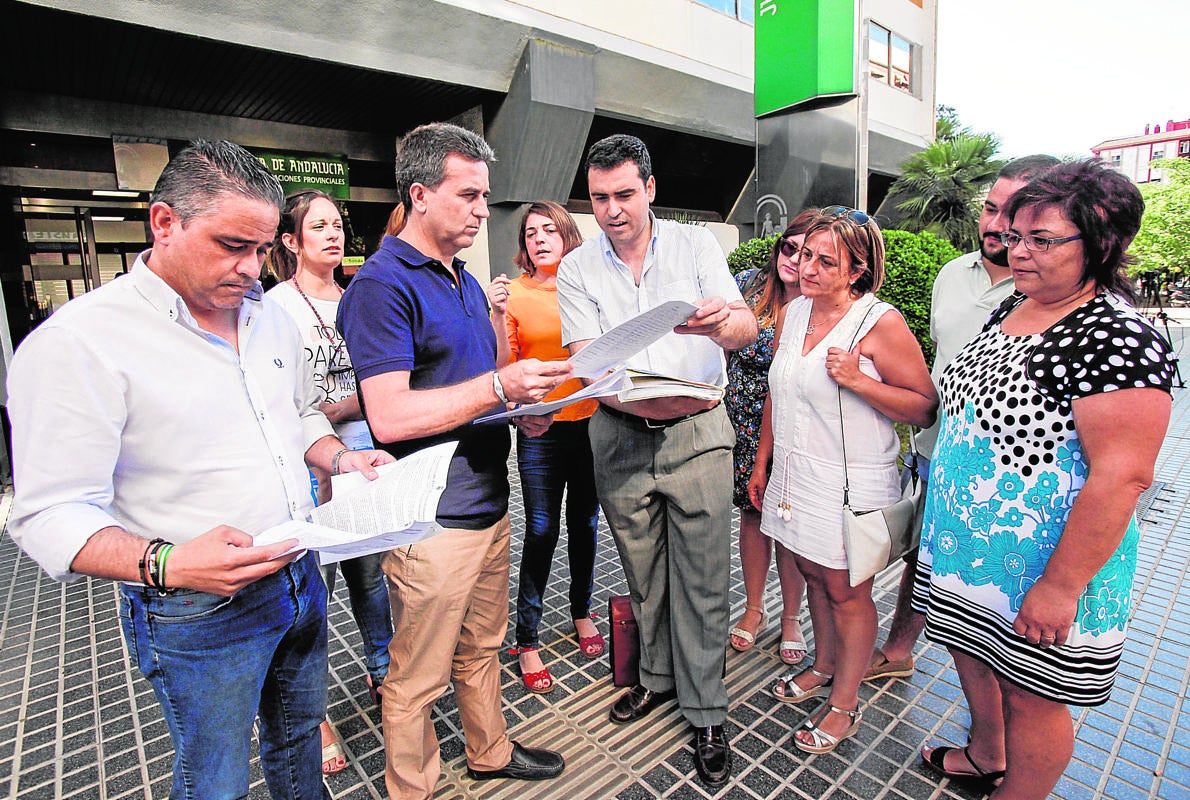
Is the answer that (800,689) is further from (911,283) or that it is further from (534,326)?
(911,283)

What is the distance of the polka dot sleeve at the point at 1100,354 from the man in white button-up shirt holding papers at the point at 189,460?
186 cm

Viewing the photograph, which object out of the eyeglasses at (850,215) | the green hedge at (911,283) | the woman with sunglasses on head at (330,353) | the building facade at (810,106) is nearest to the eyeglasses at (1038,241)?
the eyeglasses at (850,215)

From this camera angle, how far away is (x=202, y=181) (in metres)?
1.40

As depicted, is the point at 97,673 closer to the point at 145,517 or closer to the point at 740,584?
the point at 145,517

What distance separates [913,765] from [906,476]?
1.24 metres

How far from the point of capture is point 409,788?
2086 mm

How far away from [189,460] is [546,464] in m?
1.75

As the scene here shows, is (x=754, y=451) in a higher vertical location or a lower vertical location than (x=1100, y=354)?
lower

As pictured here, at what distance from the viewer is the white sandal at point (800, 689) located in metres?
2.75

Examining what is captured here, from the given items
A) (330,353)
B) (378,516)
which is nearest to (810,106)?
(330,353)

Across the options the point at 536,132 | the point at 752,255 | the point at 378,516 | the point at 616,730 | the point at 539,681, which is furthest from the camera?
the point at 536,132

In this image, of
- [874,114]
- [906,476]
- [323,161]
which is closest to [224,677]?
[906,476]

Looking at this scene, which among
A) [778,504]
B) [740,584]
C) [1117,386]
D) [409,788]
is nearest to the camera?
[1117,386]

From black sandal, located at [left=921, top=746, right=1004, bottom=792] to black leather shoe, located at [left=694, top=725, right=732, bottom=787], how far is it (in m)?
0.74
